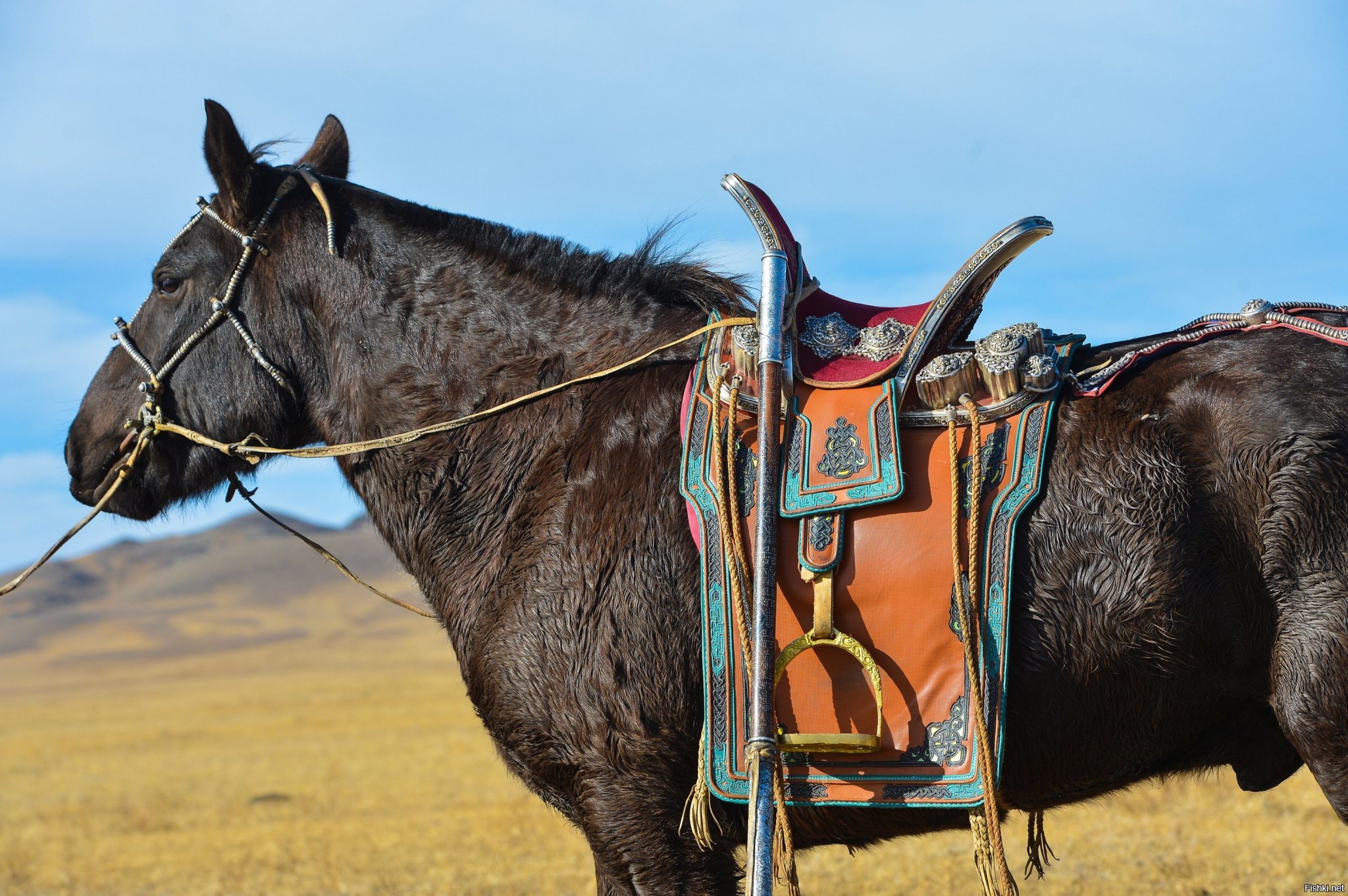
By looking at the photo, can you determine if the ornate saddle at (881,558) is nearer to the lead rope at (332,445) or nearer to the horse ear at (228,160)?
the lead rope at (332,445)

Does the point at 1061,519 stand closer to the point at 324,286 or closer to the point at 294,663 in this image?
the point at 324,286

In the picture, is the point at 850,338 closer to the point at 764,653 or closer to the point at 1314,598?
the point at 764,653

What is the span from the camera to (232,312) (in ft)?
12.8

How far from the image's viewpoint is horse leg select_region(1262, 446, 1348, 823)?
2.73 m

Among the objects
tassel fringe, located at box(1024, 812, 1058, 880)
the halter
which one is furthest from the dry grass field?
the halter

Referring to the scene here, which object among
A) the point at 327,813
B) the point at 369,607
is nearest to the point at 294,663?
the point at 369,607

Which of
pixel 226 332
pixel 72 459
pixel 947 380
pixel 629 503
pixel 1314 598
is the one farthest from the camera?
pixel 72 459

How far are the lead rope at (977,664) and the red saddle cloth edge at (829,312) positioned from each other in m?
0.37

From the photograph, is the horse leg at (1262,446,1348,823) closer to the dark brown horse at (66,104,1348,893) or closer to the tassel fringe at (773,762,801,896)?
the dark brown horse at (66,104,1348,893)

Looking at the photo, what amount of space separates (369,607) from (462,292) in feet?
323

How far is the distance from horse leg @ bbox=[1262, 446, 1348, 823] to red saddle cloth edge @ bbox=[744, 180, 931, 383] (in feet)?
3.62

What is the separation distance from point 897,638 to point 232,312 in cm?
257

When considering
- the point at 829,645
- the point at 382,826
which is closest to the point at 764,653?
the point at 829,645

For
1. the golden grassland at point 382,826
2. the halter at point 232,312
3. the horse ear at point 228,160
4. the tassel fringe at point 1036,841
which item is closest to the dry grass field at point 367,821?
the golden grassland at point 382,826
